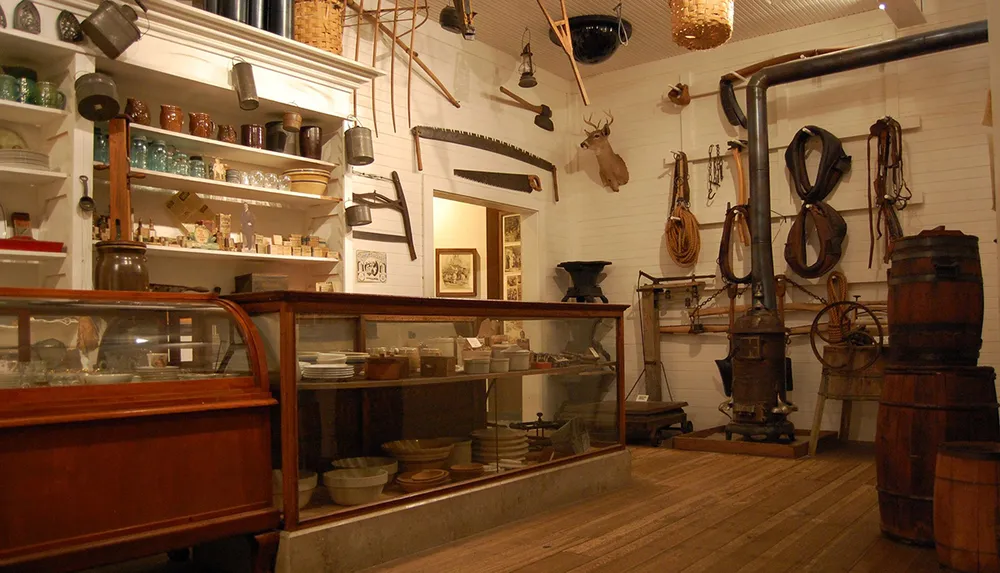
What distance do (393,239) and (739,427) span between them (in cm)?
335

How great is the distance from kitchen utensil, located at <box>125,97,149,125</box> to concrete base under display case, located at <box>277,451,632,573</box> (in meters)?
2.83

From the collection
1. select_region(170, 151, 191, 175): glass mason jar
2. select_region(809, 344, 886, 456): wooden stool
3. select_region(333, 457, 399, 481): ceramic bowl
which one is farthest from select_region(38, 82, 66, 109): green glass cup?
select_region(809, 344, 886, 456): wooden stool

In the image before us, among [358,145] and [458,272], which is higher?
[358,145]

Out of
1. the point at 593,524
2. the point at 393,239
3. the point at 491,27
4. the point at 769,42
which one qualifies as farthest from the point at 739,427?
the point at 491,27

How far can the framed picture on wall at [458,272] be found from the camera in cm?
916

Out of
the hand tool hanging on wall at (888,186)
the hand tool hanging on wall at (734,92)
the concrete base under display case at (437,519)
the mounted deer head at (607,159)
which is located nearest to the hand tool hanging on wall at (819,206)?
the hand tool hanging on wall at (888,186)

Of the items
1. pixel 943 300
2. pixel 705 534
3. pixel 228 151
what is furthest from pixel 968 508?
→ pixel 228 151

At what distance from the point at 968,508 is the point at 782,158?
195 inches

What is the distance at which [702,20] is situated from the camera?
5.10 meters

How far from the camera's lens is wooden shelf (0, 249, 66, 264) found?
3.80m

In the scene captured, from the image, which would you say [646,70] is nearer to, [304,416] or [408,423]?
[408,423]

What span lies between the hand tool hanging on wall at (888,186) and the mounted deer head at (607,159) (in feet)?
8.43

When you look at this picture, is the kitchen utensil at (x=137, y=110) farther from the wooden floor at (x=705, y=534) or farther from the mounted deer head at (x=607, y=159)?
the mounted deer head at (x=607, y=159)

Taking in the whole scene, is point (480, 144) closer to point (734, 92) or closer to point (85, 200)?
point (734, 92)
